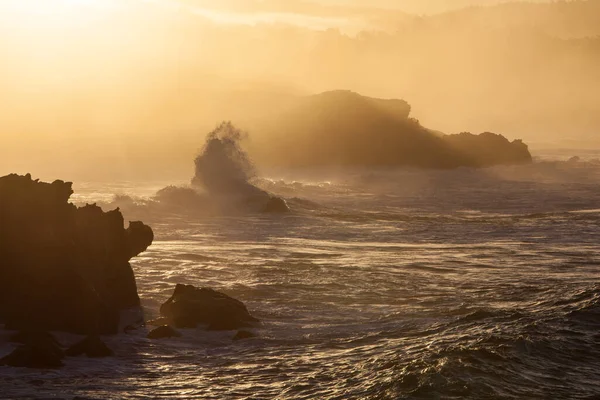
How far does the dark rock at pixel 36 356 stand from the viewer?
66.9 feet

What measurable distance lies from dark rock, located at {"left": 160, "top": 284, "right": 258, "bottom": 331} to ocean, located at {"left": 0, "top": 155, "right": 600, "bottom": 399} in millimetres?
558

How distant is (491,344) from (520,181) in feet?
195

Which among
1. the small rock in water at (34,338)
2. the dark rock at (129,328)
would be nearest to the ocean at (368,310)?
the small rock in water at (34,338)

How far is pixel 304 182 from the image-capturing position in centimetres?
7994

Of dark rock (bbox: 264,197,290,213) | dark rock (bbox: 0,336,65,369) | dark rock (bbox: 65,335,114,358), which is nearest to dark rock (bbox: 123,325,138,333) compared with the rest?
dark rock (bbox: 65,335,114,358)

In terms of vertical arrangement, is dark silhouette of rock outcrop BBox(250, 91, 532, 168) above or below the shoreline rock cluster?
Result: above

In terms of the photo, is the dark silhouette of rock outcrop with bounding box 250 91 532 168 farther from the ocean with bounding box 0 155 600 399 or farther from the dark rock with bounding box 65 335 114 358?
the dark rock with bounding box 65 335 114 358

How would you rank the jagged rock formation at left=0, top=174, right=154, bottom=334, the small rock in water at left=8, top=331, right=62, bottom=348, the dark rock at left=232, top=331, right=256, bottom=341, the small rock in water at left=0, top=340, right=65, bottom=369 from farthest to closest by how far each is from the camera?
1. the dark rock at left=232, top=331, right=256, bottom=341
2. the jagged rock formation at left=0, top=174, right=154, bottom=334
3. the small rock in water at left=8, top=331, right=62, bottom=348
4. the small rock in water at left=0, top=340, right=65, bottom=369

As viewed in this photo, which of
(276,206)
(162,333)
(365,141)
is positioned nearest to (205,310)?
(162,333)

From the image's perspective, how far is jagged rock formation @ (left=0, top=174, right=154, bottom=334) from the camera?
23.5 meters

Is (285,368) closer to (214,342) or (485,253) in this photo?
(214,342)

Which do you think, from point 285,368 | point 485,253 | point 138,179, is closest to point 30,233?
Result: point 285,368

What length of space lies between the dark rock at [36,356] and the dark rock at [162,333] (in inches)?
124

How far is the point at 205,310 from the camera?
82.7 feet
